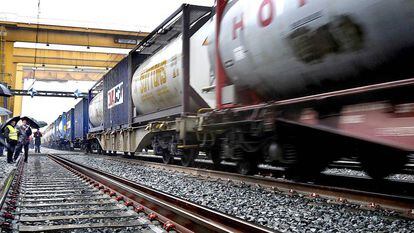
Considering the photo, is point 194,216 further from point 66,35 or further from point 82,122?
point 66,35

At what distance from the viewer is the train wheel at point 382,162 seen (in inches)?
211

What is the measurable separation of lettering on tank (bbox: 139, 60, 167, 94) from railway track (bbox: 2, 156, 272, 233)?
4327 millimetres

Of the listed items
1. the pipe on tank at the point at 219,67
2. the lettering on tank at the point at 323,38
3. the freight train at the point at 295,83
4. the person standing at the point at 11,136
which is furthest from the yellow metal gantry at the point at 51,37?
the lettering on tank at the point at 323,38

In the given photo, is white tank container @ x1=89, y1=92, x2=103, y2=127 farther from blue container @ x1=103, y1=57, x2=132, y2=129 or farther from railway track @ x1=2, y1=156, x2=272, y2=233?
railway track @ x1=2, y1=156, x2=272, y2=233

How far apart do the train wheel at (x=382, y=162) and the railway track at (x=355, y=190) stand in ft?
0.52

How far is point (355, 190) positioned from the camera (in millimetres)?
4809

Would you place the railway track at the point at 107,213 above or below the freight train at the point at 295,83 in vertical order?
below

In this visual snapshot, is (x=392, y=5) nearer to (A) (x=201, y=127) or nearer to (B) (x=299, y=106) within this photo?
(B) (x=299, y=106)

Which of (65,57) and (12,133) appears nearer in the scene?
(12,133)

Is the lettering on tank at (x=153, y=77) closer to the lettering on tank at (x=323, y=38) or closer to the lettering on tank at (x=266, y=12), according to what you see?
the lettering on tank at (x=266, y=12)

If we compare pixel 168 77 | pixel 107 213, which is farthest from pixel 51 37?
pixel 107 213

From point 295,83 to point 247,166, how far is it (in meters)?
2.40

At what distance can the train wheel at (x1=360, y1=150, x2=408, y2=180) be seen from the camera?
536 cm

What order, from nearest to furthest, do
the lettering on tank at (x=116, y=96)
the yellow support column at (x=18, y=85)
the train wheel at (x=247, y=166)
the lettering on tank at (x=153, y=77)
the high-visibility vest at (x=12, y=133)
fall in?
the train wheel at (x=247, y=166)
the lettering on tank at (x=153, y=77)
the high-visibility vest at (x=12, y=133)
the lettering on tank at (x=116, y=96)
the yellow support column at (x=18, y=85)
